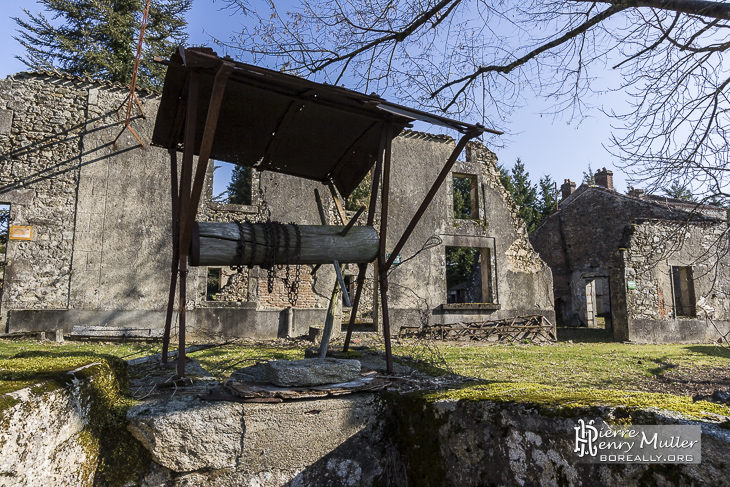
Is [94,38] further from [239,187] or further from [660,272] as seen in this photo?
[660,272]

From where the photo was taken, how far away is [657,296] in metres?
15.0

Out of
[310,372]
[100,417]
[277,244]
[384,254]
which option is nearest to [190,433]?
[100,417]

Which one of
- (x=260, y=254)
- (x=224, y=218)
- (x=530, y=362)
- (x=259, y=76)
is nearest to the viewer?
(x=259, y=76)

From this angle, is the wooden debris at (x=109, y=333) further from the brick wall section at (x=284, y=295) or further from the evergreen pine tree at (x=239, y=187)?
the evergreen pine tree at (x=239, y=187)

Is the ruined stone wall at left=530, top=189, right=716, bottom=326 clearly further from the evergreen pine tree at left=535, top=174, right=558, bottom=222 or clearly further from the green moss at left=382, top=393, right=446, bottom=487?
the green moss at left=382, top=393, right=446, bottom=487

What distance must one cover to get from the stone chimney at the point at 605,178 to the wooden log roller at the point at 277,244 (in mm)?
23268

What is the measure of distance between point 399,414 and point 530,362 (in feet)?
20.9

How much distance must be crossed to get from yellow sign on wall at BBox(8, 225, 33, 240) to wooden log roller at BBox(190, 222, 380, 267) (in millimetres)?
10556

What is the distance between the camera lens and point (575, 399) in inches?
82.4

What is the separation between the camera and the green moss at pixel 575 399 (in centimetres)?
181

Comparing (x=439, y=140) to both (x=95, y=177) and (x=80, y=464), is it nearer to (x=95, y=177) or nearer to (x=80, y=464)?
(x=95, y=177)

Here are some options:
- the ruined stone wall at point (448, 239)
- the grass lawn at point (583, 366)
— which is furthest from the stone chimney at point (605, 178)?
the grass lawn at point (583, 366)

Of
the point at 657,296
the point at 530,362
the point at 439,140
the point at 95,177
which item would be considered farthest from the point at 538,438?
the point at 657,296

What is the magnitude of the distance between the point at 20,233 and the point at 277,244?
10903 mm
